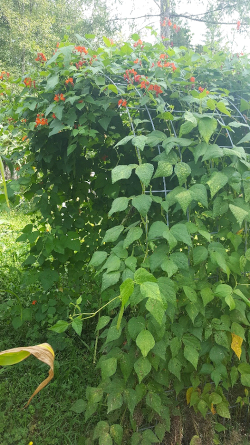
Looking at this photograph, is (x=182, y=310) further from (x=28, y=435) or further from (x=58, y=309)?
(x=58, y=309)

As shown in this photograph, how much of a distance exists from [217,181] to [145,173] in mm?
254

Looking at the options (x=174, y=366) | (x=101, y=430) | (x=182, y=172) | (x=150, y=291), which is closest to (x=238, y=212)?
(x=182, y=172)

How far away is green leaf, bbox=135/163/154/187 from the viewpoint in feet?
3.62

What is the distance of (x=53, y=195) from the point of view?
82.2 inches

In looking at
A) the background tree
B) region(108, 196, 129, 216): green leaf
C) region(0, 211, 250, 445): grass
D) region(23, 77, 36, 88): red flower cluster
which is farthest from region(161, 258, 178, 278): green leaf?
the background tree

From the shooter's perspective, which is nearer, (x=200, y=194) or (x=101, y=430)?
(x=200, y=194)

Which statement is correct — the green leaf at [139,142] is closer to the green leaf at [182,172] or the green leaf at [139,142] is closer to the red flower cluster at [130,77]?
the green leaf at [182,172]

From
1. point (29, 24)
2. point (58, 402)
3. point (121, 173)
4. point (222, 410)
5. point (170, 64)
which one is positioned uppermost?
point (29, 24)

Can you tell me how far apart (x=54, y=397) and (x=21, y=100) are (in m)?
1.60

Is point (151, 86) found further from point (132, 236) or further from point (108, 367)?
point (108, 367)

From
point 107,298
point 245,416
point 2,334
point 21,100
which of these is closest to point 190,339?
point 107,298

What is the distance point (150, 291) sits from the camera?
92 centimetres

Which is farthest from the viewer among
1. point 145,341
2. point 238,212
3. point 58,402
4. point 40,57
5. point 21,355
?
point 58,402

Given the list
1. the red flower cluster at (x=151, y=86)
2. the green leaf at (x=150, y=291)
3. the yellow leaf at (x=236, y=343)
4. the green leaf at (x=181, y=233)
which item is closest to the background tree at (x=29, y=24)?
the red flower cluster at (x=151, y=86)
